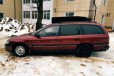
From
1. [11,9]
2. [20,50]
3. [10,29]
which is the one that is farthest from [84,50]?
[11,9]

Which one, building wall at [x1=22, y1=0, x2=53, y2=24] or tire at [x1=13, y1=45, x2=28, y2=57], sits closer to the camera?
tire at [x1=13, y1=45, x2=28, y2=57]

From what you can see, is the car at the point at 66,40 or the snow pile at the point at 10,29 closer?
the car at the point at 66,40

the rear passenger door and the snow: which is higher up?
the rear passenger door

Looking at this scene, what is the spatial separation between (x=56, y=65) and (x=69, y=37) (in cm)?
174

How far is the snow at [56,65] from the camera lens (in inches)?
265

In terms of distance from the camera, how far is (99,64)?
7699 millimetres

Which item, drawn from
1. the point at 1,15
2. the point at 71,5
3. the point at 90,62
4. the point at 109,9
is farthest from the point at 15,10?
the point at 90,62

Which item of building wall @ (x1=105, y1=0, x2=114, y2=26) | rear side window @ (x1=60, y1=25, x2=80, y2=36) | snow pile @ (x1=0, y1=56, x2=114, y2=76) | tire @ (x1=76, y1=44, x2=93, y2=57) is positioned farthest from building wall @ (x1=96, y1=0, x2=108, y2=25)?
snow pile @ (x1=0, y1=56, x2=114, y2=76)

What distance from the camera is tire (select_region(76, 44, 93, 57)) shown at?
28.2ft

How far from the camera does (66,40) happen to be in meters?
8.42

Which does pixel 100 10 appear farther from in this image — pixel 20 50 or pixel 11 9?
pixel 20 50

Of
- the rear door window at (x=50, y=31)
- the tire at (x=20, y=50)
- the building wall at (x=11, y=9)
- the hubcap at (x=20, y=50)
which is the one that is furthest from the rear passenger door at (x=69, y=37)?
the building wall at (x=11, y=9)

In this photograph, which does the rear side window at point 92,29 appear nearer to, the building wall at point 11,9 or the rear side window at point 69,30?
the rear side window at point 69,30

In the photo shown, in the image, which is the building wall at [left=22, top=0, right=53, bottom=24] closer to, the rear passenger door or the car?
the car
